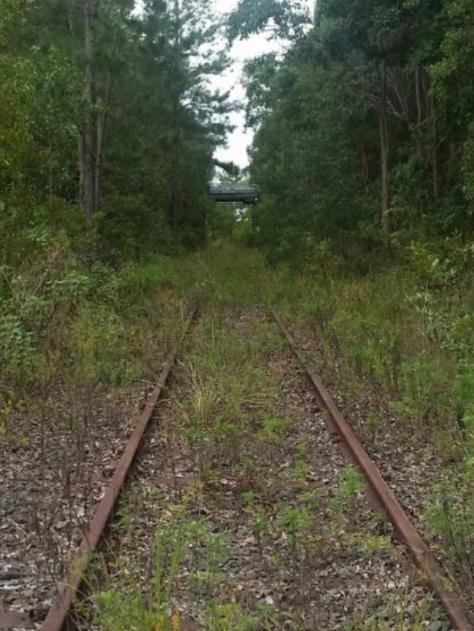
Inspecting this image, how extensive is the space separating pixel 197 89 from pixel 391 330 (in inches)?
1407

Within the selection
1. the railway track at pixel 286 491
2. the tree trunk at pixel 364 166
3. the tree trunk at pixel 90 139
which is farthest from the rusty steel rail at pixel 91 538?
the tree trunk at pixel 364 166

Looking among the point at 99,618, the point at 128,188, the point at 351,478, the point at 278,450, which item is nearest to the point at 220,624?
the point at 99,618

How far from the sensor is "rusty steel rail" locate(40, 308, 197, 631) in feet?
11.9

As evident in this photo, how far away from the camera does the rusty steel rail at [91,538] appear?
11.9 ft

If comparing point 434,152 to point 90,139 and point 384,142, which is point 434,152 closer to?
point 384,142

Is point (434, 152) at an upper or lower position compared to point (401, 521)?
upper

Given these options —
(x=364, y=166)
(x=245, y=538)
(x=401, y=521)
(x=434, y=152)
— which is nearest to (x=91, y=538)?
(x=245, y=538)

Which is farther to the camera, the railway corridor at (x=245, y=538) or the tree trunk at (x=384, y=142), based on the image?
the tree trunk at (x=384, y=142)

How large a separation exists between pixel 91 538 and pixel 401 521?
1.90m

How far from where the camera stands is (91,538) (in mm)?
4438

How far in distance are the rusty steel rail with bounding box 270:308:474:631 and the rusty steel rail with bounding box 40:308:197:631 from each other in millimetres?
1805

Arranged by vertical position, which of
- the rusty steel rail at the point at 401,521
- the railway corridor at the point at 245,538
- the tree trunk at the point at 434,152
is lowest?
the railway corridor at the point at 245,538

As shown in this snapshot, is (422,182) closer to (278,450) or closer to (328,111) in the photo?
(328,111)

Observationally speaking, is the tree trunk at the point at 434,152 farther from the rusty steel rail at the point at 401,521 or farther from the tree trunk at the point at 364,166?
the rusty steel rail at the point at 401,521
